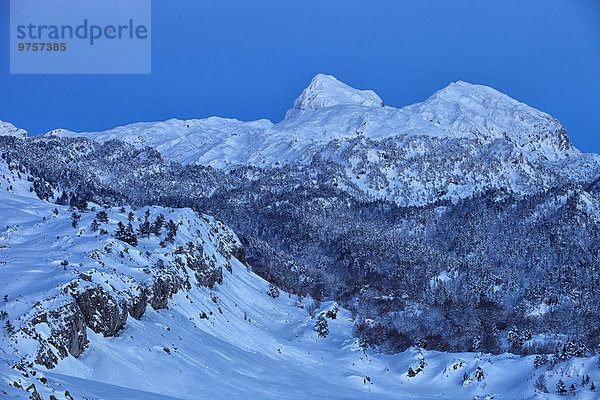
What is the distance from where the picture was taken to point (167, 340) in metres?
34.2

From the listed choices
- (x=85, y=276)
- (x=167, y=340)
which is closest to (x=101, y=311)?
(x=85, y=276)

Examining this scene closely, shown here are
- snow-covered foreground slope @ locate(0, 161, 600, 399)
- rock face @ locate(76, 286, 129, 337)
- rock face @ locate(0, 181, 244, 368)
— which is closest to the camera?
snow-covered foreground slope @ locate(0, 161, 600, 399)

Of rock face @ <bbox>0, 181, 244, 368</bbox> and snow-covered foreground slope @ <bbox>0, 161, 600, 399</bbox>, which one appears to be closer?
snow-covered foreground slope @ <bbox>0, 161, 600, 399</bbox>

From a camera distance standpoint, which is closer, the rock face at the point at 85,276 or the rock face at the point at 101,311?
the rock face at the point at 85,276

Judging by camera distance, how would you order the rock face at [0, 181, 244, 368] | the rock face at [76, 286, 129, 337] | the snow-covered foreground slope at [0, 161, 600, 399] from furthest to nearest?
the rock face at [76, 286, 129, 337]
the rock face at [0, 181, 244, 368]
the snow-covered foreground slope at [0, 161, 600, 399]

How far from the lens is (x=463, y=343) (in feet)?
283

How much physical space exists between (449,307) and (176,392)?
118681mm

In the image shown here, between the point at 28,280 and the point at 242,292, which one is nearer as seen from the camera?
the point at 28,280

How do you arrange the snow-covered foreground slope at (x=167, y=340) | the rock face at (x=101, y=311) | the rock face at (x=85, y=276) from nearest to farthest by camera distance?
the snow-covered foreground slope at (x=167, y=340)
the rock face at (x=85, y=276)
the rock face at (x=101, y=311)

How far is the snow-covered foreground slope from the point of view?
82.2 ft

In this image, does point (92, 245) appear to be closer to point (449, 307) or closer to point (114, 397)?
point (114, 397)

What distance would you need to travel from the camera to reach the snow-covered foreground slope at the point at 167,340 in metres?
25.0

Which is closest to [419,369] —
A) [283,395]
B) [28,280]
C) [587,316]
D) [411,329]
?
[283,395]

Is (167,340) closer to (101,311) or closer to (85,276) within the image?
(101,311)
